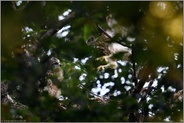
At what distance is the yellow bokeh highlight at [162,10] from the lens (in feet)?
5.72

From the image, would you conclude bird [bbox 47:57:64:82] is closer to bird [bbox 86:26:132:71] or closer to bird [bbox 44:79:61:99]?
bird [bbox 44:79:61:99]

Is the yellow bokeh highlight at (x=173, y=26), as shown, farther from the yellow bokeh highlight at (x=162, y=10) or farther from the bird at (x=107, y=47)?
the bird at (x=107, y=47)

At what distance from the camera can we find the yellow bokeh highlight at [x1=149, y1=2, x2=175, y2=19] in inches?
68.7

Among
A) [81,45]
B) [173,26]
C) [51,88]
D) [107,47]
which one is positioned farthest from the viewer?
[107,47]

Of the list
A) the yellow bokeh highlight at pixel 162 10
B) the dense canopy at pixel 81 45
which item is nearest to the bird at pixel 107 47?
the dense canopy at pixel 81 45

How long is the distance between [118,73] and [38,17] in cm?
124

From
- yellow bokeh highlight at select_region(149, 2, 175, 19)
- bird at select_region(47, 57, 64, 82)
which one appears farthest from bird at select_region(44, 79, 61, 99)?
yellow bokeh highlight at select_region(149, 2, 175, 19)

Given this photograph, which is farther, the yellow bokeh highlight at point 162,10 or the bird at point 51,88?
the bird at point 51,88

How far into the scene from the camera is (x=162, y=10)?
1.76 meters

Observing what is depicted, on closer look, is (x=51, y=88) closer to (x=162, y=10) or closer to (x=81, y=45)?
(x=81, y=45)

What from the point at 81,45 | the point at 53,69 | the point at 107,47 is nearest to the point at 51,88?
the point at 53,69

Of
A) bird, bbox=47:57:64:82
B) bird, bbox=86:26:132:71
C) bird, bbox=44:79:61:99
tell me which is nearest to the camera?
bird, bbox=86:26:132:71

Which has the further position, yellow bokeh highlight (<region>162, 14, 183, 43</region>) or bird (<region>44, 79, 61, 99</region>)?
bird (<region>44, 79, 61, 99</region>)

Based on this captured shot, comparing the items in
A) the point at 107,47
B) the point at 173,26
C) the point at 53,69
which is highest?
the point at 107,47
